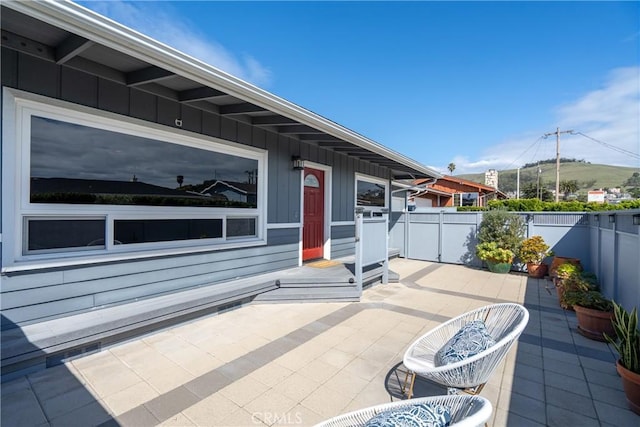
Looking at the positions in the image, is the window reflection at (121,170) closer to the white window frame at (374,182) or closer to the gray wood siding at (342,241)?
the gray wood siding at (342,241)

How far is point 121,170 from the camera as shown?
3252mm

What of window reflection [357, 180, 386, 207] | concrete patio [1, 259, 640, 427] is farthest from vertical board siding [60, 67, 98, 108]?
window reflection [357, 180, 386, 207]

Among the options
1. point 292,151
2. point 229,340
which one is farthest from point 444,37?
point 229,340

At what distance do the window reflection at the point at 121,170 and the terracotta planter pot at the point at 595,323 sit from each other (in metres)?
4.88

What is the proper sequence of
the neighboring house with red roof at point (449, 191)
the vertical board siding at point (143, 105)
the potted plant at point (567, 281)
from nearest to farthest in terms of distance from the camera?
1. the vertical board siding at point (143, 105)
2. the potted plant at point (567, 281)
3. the neighboring house with red roof at point (449, 191)

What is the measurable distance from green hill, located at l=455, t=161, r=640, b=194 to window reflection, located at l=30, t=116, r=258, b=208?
2405 inches

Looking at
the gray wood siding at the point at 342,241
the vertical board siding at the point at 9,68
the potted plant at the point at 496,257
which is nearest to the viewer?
the vertical board siding at the point at 9,68

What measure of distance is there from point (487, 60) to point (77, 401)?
11.5 m

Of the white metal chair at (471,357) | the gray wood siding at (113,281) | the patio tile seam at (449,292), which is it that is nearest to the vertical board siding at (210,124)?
the gray wood siding at (113,281)

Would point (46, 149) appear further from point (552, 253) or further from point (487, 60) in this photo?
point (487, 60)

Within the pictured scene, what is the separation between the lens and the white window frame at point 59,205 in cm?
253

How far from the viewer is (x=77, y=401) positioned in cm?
215

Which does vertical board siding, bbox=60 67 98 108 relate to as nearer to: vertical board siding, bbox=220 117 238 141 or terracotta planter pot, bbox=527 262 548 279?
vertical board siding, bbox=220 117 238 141

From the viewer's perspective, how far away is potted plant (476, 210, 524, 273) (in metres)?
7.16
